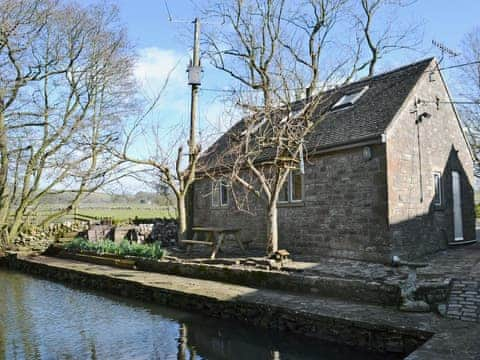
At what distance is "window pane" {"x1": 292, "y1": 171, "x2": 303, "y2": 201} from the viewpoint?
1416cm

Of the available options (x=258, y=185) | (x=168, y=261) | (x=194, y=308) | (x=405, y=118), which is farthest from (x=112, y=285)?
(x=405, y=118)

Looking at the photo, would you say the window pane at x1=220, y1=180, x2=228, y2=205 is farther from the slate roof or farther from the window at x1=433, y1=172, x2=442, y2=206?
the window at x1=433, y1=172, x2=442, y2=206

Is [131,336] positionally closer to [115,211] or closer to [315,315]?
[315,315]

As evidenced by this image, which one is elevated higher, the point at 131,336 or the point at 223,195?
the point at 223,195

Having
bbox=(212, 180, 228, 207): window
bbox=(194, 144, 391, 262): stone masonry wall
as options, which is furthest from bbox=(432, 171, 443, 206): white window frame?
bbox=(212, 180, 228, 207): window

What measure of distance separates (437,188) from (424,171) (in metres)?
1.24

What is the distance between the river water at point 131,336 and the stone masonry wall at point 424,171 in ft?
18.8

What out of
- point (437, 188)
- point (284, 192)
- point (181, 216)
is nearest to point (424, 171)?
point (437, 188)

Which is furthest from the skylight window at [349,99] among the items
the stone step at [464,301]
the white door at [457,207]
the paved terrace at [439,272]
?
the stone step at [464,301]

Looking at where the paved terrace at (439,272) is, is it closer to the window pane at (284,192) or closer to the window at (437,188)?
the window at (437,188)

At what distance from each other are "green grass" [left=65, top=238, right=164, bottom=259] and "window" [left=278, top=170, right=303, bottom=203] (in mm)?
4534

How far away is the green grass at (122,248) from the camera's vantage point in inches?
515

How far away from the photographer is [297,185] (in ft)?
47.0

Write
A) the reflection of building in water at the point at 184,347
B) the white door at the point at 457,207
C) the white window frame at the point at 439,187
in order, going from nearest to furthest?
1. the reflection of building in water at the point at 184,347
2. the white window frame at the point at 439,187
3. the white door at the point at 457,207
